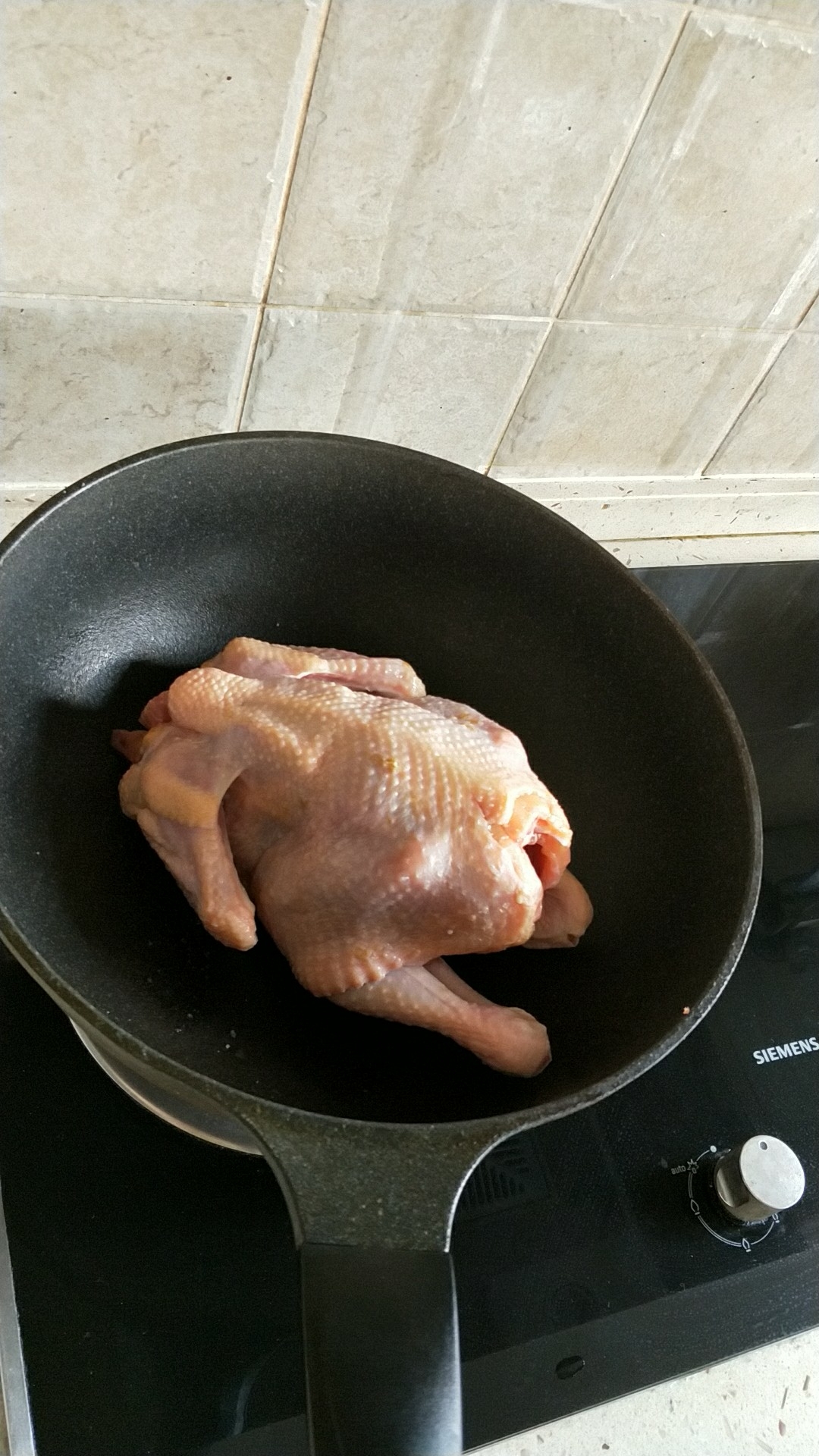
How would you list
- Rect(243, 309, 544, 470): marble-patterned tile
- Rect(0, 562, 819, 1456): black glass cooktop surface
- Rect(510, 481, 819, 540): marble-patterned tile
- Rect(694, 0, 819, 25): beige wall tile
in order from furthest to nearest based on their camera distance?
1. Rect(510, 481, 819, 540): marble-patterned tile
2. Rect(243, 309, 544, 470): marble-patterned tile
3. Rect(694, 0, 819, 25): beige wall tile
4. Rect(0, 562, 819, 1456): black glass cooktop surface

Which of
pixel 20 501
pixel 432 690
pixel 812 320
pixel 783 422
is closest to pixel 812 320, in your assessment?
pixel 812 320

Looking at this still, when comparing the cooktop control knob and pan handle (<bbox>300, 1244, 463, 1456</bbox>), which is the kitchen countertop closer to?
the cooktop control knob

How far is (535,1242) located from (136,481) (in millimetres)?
570

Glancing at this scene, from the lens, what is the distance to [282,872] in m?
0.65

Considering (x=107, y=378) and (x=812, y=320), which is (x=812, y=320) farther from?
(x=107, y=378)

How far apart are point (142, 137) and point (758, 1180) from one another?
2.60 ft

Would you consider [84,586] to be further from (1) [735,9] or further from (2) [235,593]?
(1) [735,9]

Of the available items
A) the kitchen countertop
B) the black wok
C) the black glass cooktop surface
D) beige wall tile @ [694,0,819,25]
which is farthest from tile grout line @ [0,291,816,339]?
the kitchen countertop

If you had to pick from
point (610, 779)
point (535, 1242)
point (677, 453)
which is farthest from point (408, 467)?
point (535, 1242)

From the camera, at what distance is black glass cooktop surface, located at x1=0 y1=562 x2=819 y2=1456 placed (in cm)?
57

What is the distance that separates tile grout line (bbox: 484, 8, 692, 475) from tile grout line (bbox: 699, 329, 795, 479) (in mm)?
250

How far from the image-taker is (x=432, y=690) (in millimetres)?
816

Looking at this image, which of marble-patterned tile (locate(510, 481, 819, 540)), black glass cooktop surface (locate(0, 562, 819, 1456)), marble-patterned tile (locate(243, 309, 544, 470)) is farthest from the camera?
marble-patterned tile (locate(510, 481, 819, 540))

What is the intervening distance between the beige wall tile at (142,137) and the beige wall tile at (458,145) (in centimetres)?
4
